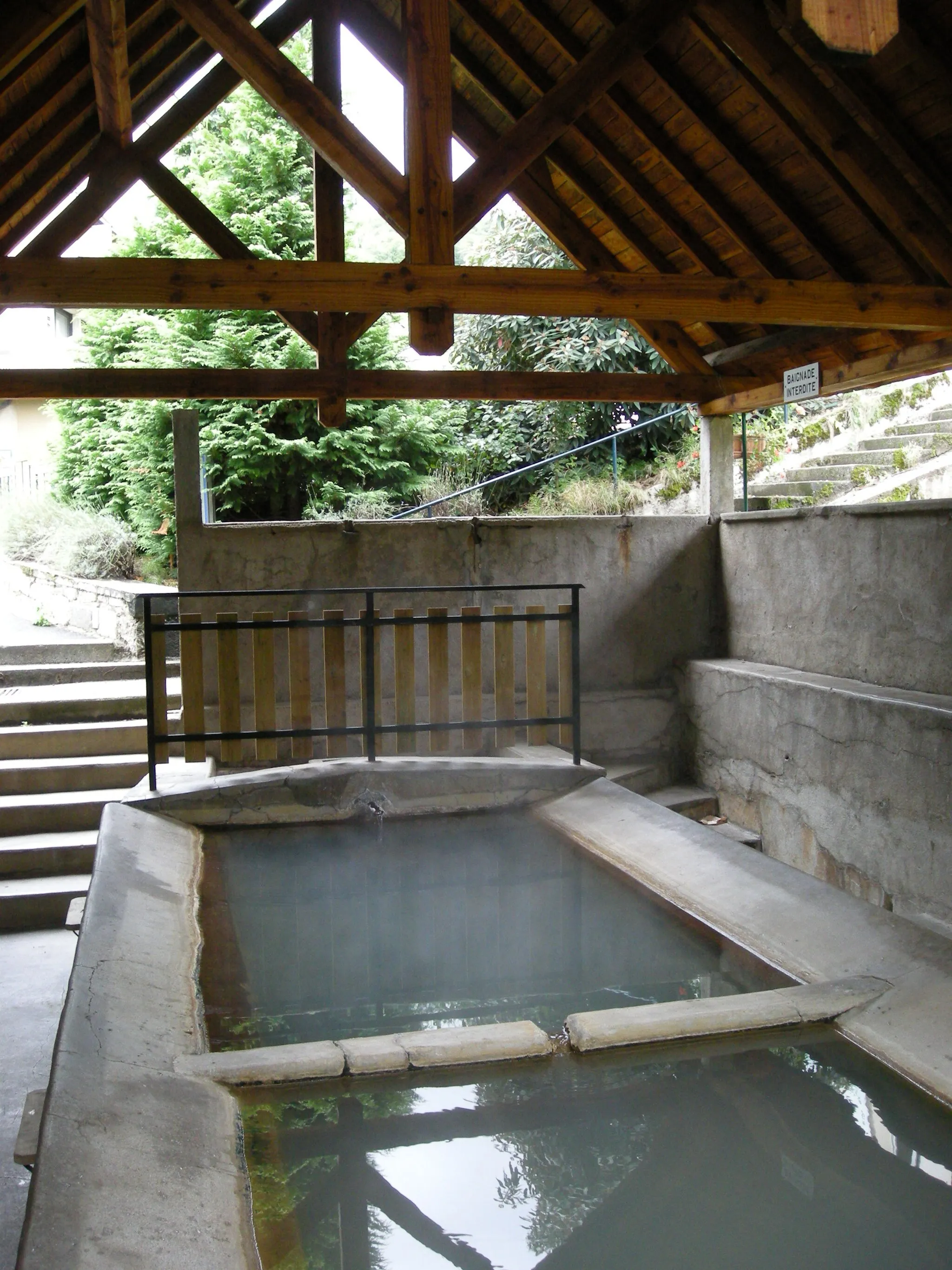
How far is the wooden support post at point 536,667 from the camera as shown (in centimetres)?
550

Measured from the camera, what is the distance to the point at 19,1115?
3.59m

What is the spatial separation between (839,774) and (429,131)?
3926mm

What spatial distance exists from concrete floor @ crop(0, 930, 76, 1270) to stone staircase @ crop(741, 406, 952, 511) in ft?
20.6

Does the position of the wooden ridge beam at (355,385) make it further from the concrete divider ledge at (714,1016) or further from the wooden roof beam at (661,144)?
the concrete divider ledge at (714,1016)

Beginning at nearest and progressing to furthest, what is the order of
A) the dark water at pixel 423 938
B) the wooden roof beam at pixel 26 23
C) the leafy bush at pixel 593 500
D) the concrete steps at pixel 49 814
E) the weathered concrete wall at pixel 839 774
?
the dark water at pixel 423 938
the wooden roof beam at pixel 26 23
the weathered concrete wall at pixel 839 774
the concrete steps at pixel 49 814
the leafy bush at pixel 593 500

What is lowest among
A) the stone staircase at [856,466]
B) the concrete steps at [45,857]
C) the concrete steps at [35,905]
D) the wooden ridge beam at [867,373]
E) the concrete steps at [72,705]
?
the concrete steps at [35,905]

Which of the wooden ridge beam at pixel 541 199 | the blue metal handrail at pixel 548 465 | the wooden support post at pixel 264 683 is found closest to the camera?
the wooden support post at pixel 264 683

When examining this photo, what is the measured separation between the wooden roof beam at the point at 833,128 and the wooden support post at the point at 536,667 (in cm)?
289

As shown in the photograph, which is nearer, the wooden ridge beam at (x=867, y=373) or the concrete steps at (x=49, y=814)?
the concrete steps at (x=49, y=814)

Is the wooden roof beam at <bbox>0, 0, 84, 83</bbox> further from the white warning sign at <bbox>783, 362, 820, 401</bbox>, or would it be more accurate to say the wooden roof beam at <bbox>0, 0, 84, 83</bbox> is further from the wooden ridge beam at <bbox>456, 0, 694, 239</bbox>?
the white warning sign at <bbox>783, 362, 820, 401</bbox>

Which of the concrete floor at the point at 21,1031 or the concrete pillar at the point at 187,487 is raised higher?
the concrete pillar at the point at 187,487

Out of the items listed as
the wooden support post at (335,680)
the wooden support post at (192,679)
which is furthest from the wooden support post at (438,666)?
the wooden support post at (192,679)

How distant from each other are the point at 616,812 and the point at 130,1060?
2644mm

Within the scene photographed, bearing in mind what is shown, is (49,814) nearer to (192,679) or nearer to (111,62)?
(192,679)
